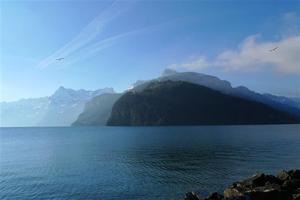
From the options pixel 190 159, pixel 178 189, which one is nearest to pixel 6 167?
pixel 190 159

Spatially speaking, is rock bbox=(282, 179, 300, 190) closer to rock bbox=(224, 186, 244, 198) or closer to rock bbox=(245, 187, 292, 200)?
rock bbox=(245, 187, 292, 200)

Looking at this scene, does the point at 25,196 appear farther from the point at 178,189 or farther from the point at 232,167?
the point at 232,167

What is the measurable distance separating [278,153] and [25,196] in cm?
7088

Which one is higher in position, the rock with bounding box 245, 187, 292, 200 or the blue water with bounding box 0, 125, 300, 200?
the rock with bounding box 245, 187, 292, 200

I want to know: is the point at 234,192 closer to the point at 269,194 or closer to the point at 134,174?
the point at 269,194

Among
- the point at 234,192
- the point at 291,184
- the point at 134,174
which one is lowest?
the point at 134,174

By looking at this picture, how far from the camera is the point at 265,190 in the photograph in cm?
4084

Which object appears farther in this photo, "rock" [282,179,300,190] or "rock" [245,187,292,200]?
"rock" [282,179,300,190]

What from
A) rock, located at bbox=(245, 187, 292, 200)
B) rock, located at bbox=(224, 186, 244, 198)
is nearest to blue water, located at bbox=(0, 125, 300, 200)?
rock, located at bbox=(224, 186, 244, 198)

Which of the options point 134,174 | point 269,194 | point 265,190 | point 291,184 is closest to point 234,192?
point 265,190

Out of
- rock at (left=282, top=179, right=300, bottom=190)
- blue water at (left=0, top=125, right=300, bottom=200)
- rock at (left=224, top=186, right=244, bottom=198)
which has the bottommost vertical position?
blue water at (left=0, top=125, right=300, bottom=200)

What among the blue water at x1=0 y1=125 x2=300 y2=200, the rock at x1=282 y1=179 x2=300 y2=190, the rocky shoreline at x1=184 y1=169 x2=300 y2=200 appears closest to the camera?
the rocky shoreline at x1=184 y1=169 x2=300 y2=200

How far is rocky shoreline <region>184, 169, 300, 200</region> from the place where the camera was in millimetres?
39750

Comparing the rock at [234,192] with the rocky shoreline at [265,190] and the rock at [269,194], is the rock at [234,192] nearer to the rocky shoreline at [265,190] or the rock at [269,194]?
the rocky shoreline at [265,190]
